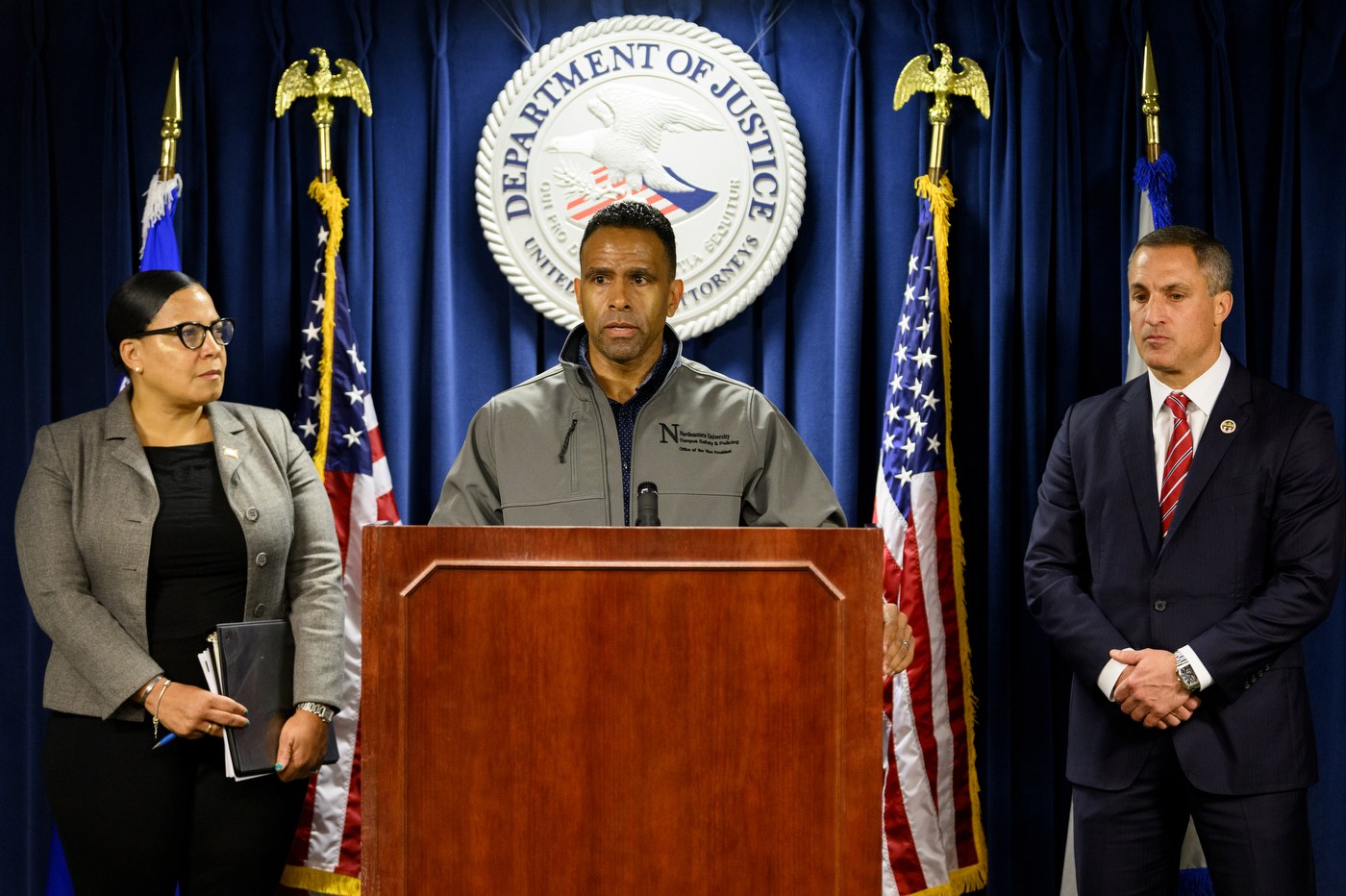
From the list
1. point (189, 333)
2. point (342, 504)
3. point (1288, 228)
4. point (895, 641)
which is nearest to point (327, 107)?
point (189, 333)

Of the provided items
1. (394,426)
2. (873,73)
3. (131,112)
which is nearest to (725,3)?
(873,73)

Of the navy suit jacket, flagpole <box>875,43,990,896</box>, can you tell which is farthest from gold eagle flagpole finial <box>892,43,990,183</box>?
the navy suit jacket

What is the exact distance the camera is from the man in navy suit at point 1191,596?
2.10 metres

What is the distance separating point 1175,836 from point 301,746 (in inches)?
71.2

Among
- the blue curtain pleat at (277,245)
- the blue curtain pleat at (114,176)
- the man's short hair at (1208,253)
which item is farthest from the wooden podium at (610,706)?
the blue curtain pleat at (114,176)

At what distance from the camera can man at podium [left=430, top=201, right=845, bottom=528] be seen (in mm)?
1792

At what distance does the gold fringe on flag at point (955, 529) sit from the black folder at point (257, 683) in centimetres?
164

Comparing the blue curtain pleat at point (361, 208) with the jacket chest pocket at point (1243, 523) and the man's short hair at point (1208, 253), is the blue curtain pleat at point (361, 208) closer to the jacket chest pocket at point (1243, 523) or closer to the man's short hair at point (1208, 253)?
the man's short hair at point (1208, 253)

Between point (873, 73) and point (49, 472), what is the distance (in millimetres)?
2306

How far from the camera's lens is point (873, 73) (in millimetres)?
3051

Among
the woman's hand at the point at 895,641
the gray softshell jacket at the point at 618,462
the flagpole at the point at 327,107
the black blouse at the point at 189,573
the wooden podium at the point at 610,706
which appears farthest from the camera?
the flagpole at the point at 327,107

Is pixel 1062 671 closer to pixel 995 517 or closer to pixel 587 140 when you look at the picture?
pixel 995 517

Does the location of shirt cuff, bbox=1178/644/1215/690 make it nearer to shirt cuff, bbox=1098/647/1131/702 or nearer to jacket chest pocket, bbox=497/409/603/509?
shirt cuff, bbox=1098/647/1131/702

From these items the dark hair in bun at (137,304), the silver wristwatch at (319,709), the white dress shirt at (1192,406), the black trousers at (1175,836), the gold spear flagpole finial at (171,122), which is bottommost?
the black trousers at (1175,836)
